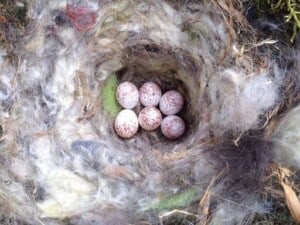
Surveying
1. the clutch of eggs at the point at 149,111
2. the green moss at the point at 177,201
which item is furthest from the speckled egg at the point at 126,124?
the green moss at the point at 177,201

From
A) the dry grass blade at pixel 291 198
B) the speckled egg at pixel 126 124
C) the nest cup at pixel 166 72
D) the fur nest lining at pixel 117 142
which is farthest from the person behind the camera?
the speckled egg at pixel 126 124

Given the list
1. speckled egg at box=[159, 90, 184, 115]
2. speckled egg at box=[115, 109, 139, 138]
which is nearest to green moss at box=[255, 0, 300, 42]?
speckled egg at box=[159, 90, 184, 115]

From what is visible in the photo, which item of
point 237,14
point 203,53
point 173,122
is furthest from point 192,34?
point 173,122

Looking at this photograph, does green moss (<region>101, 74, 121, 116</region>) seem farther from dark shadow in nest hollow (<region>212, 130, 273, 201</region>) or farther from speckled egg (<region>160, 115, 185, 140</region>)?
dark shadow in nest hollow (<region>212, 130, 273, 201</region>)

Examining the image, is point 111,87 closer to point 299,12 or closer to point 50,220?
point 50,220

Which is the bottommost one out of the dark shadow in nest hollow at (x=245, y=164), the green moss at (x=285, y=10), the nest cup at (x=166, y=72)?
the dark shadow in nest hollow at (x=245, y=164)

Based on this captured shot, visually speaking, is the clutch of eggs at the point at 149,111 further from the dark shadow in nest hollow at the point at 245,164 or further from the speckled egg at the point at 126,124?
the dark shadow in nest hollow at the point at 245,164
